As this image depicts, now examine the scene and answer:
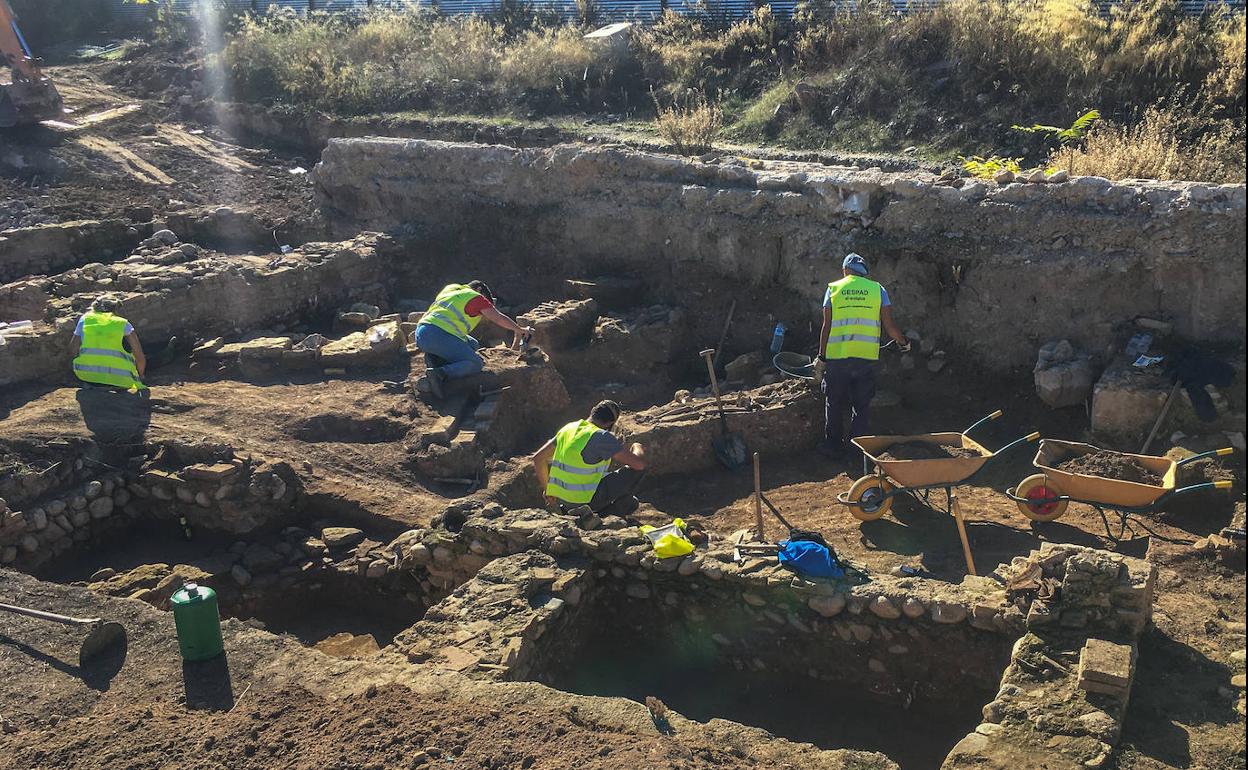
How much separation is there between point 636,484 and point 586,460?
82cm

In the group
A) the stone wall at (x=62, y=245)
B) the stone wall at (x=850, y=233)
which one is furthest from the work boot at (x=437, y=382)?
the stone wall at (x=62, y=245)

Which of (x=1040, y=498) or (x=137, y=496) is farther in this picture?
(x=137, y=496)

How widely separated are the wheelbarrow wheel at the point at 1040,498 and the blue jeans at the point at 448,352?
486cm

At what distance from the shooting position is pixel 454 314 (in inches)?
371

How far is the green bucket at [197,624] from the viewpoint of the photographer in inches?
→ 220

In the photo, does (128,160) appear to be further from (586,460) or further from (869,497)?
(869,497)

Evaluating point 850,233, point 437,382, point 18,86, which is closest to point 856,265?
point 850,233

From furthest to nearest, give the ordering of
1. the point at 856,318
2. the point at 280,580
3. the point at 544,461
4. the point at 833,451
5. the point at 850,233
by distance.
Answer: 1. the point at 850,233
2. the point at 833,451
3. the point at 856,318
4. the point at 280,580
5. the point at 544,461

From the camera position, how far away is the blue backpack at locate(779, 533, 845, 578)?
5934mm

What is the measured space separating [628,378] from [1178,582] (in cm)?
548

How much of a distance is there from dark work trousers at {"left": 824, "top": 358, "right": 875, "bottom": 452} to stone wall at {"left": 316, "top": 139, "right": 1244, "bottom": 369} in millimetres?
1420

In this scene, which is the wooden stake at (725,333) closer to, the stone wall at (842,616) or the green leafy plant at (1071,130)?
the green leafy plant at (1071,130)

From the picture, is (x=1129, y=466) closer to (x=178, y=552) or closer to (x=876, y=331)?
(x=876, y=331)

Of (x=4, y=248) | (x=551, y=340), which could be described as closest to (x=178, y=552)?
(x=551, y=340)
